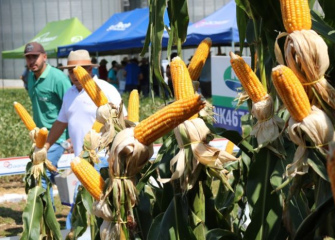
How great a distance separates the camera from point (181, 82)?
241 centimetres

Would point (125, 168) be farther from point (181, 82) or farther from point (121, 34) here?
point (121, 34)

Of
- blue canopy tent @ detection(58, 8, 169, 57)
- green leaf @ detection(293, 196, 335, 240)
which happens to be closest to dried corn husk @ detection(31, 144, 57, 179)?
green leaf @ detection(293, 196, 335, 240)

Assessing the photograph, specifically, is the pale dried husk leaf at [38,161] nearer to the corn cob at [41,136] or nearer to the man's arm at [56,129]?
the corn cob at [41,136]

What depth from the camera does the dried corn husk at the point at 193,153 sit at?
2418 mm

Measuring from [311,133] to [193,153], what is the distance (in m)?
0.48

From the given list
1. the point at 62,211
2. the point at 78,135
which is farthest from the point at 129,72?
the point at 78,135

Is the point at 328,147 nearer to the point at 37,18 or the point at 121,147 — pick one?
the point at 121,147

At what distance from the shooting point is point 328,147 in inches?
83.4

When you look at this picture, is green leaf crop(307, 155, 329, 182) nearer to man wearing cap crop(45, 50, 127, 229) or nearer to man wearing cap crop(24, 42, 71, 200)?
man wearing cap crop(45, 50, 127, 229)

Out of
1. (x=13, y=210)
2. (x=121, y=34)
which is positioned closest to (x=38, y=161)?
(x=13, y=210)

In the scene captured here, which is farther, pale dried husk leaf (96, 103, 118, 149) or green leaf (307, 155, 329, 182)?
pale dried husk leaf (96, 103, 118, 149)

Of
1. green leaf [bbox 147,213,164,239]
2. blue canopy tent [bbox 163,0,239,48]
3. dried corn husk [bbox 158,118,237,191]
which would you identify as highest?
dried corn husk [bbox 158,118,237,191]

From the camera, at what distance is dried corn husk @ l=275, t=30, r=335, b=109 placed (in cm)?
211

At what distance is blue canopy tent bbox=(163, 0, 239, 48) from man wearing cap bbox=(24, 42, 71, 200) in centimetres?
924
